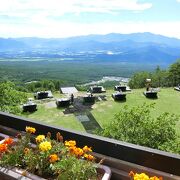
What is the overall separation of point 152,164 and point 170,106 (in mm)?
27581

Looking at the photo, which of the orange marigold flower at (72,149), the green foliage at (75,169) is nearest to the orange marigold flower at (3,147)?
the green foliage at (75,169)

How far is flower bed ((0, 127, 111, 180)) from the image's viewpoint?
7.93ft

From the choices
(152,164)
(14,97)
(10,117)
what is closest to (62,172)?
(152,164)

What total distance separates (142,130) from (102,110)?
1361cm

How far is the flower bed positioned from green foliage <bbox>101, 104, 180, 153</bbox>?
11133mm

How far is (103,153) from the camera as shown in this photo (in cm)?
283

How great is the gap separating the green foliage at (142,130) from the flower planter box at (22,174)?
11139 mm

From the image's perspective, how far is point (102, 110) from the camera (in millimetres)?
27969

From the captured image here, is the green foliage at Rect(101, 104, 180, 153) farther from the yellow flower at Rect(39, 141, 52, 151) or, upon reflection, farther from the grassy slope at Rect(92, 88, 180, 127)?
the yellow flower at Rect(39, 141, 52, 151)

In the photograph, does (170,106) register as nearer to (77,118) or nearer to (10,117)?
(77,118)

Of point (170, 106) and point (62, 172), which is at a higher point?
point (62, 172)

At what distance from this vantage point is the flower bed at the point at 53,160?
7.93ft

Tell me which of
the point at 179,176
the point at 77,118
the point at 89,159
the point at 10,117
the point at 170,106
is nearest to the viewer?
the point at 179,176

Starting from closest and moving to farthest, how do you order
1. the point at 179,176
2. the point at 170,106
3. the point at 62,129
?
1. the point at 179,176
2. the point at 62,129
3. the point at 170,106
